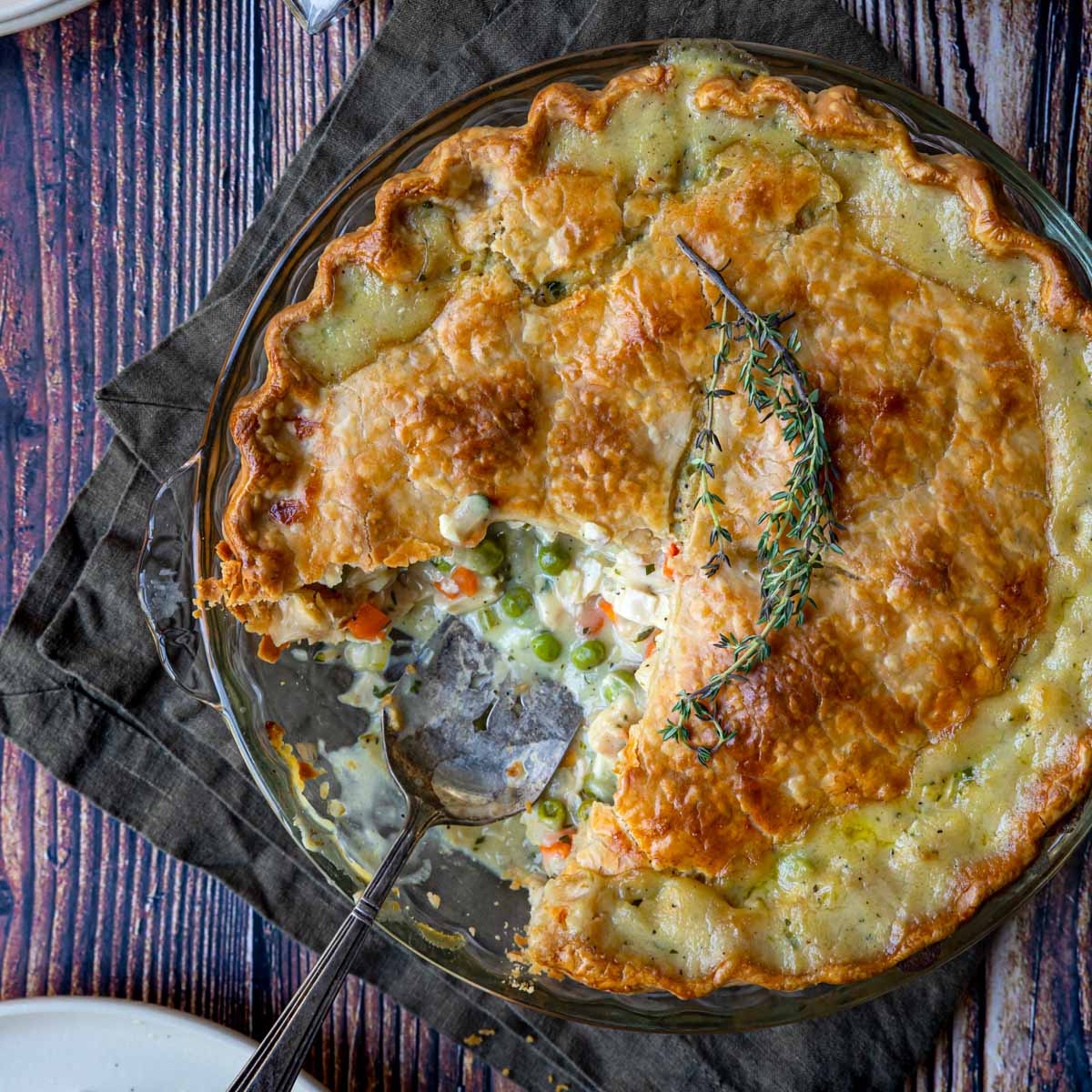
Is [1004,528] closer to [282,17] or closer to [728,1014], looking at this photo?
[728,1014]

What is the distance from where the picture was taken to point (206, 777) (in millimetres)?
3266

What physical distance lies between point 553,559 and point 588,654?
29 cm

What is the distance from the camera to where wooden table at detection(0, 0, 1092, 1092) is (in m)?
3.32

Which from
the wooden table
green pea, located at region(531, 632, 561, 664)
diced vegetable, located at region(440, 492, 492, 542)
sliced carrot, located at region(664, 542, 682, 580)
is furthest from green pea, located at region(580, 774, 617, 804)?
the wooden table

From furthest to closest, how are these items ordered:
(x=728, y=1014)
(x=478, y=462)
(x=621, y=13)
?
(x=621, y=13) < (x=728, y=1014) < (x=478, y=462)

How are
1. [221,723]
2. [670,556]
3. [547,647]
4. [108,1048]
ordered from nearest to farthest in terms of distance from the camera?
1. [670,556]
2. [547,647]
3. [221,723]
4. [108,1048]

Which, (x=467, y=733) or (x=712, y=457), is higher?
(x=712, y=457)

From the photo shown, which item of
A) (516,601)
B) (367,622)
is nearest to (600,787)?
(516,601)

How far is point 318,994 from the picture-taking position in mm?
2809

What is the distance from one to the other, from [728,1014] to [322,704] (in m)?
1.45

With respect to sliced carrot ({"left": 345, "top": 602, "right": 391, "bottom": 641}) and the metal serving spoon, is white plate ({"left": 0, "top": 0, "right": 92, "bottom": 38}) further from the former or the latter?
the metal serving spoon

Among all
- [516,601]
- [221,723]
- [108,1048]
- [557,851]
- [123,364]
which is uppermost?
[123,364]

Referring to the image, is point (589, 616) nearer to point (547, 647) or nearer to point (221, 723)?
point (547, 647)

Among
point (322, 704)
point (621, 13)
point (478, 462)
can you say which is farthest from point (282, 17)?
point (322, 704)
